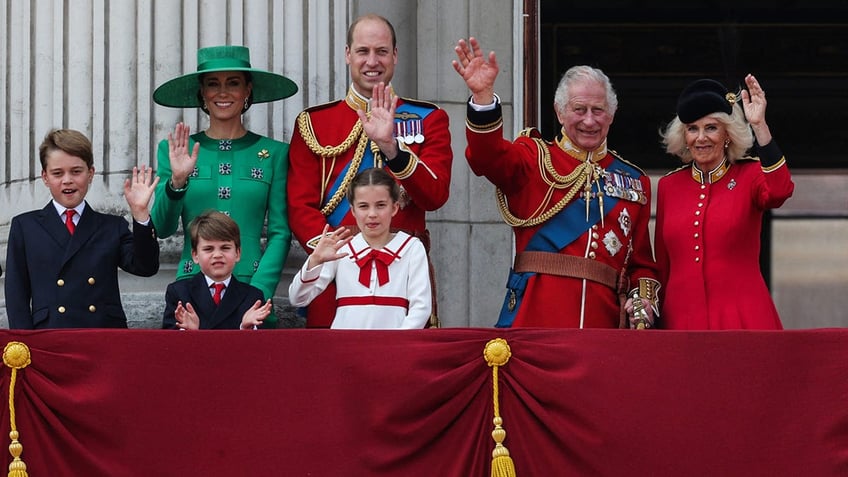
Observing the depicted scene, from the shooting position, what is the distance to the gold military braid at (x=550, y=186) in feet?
20.1

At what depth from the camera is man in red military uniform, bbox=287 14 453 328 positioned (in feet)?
20.0

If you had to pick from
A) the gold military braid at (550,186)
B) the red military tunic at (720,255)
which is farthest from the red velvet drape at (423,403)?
the gold military braid at (550,186)

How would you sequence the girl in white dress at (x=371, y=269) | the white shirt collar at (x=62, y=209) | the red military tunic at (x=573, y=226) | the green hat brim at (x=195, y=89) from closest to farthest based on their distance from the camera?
1. the girl in white dress at (x=371, y=269)
2. the white shirt collar at (x=62, y=209)
3. the red military tunic at (x=573, y=226)
4. the green hat brim at (x=195, y=89)

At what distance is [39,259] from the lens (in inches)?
231

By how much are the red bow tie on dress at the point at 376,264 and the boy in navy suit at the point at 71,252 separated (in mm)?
699

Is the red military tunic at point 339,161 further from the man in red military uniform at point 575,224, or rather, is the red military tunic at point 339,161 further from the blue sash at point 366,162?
the man in red military uniform at point 575,224

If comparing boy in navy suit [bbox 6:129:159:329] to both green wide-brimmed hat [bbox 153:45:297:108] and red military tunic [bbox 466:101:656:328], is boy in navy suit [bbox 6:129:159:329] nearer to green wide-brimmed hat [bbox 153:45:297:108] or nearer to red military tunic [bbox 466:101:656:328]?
green wide-brimmed hat [bbox 153:45:297:108]

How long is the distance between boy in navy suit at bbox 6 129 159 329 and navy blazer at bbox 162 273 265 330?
0.43 feet

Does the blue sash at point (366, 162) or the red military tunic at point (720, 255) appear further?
the blue sash at point (366, 162)

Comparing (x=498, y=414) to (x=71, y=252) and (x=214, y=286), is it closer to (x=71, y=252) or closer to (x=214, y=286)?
(x=214, y=286)

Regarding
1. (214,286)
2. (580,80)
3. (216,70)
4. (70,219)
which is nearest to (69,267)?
(70,219)

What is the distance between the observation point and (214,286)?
5.84 m

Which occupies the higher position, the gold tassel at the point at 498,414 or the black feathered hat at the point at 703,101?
the black feathered hat at the point at 703,101

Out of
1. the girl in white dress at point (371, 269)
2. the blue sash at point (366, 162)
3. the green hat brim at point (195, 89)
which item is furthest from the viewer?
the green hat brim at point (195, 89)
